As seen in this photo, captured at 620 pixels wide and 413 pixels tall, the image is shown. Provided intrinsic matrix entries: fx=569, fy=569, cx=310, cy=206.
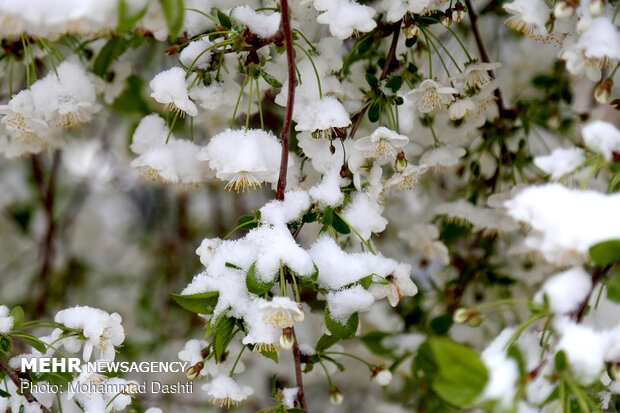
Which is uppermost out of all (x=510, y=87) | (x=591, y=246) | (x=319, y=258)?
(x=510, y=87)

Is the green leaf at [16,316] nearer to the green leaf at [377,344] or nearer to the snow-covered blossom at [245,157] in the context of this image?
the snow-covered blossom at [245,157]

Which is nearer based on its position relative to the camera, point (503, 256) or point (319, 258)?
point (319, 258)

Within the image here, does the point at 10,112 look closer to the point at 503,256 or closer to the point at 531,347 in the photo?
the point at 531,347

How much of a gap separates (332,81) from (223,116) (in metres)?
0.55

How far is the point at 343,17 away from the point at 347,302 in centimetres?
54

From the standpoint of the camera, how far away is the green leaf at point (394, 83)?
3.81ft

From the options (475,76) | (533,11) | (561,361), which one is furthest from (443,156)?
(561,361)

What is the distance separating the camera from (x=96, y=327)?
116 cm

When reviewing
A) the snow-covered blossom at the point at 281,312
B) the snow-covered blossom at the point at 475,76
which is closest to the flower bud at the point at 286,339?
the snow-covered blossom at the point at 281,312

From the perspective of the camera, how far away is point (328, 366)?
1393 mm

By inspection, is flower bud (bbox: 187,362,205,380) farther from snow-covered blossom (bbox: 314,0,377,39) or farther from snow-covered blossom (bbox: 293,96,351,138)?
snow-covered blossom (bbox: 314,0,377,39)

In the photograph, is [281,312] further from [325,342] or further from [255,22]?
[255,22]

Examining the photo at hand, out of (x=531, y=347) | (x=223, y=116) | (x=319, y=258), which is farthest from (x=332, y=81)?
(x=531, y=347)

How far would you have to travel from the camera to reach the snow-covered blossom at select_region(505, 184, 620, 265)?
2.57 ft
